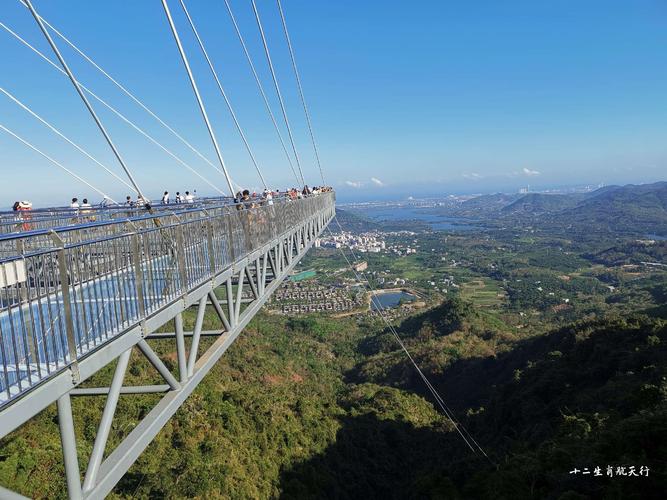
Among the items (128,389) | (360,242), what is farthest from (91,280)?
(360,242)

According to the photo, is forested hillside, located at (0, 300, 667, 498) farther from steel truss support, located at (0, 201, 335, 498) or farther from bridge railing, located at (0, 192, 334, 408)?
bridge railing, located at (0, 192, 334, 408)

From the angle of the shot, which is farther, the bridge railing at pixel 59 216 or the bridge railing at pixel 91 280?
the bridge railing at pixel 59 216

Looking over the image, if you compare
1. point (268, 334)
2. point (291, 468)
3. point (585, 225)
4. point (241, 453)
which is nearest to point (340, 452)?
point (291, 468)

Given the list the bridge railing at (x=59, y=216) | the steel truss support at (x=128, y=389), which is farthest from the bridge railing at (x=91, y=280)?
the bridge railing at (x=59, y=216)

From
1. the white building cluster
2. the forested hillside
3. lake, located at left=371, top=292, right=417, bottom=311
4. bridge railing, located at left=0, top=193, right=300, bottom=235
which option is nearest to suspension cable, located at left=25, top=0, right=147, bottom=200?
bridge railing, located at left=0, top=193, right=300, bottom=235

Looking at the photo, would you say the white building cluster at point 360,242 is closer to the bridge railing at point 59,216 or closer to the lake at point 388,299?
the lake at point 388,299
